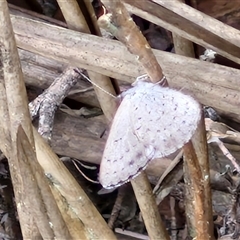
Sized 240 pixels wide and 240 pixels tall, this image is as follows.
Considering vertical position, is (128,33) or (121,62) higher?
(121,62)

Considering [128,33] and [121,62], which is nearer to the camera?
[128,33]

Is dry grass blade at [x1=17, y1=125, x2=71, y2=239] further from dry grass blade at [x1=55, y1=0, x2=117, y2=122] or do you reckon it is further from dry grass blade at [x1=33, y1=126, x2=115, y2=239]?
dry grass blade at [x1=55, y1=0, x2=117, y2=122]

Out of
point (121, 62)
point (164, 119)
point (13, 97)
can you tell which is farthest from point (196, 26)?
point (13, 97)

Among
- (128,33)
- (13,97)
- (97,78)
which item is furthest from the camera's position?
(97,78)

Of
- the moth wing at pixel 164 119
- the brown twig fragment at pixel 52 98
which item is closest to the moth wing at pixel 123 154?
the moth wing at pixel 164 119

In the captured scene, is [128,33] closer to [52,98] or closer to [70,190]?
[70,190]

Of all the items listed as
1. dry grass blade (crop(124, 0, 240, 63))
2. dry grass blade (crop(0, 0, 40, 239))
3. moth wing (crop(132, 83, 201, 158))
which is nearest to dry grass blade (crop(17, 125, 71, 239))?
dry grass blade (crop(0, 0, 40, 239))

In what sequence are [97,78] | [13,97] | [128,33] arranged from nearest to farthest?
[128,33], [13,97], [97,78]
